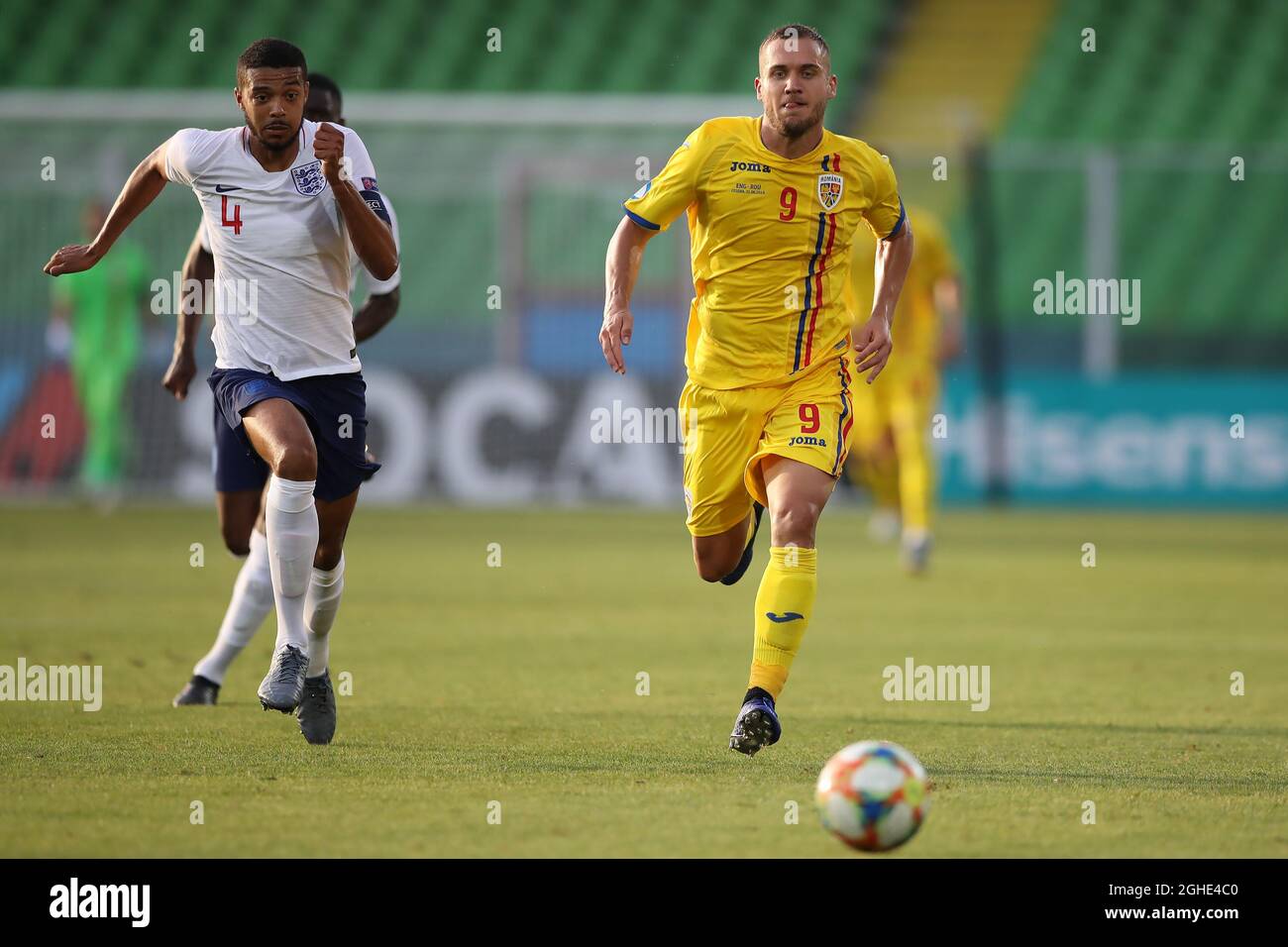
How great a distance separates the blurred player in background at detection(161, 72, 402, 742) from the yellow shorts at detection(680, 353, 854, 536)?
120cm

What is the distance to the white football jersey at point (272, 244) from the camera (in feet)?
20.5

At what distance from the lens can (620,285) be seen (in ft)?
20.9

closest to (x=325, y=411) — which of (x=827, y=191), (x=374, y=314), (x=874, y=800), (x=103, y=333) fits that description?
(x=374, y=314)

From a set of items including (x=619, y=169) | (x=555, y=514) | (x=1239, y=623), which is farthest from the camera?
(x=619, y=169)

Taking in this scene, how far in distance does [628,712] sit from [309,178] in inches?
88.7

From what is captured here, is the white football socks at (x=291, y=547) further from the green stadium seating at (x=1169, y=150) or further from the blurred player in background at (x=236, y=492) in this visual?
the green stadium seating at (x=1169, y=150)

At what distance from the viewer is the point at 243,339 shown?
6324 millimetres

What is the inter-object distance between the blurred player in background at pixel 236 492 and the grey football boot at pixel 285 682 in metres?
0.80

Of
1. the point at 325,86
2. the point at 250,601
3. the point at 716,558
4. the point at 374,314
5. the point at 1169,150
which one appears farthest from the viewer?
the point at 1169,150

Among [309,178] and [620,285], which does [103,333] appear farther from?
[620,285]

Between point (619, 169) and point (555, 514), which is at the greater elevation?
point (619, 169)

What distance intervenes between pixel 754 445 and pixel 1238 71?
759 inches
